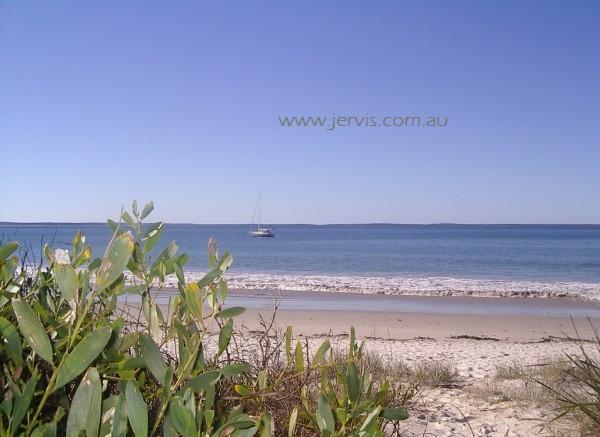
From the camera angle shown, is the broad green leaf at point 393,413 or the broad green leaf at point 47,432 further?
the broad green leaf at point 393,413

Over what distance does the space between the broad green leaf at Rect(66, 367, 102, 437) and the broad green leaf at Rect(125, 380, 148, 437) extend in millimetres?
51

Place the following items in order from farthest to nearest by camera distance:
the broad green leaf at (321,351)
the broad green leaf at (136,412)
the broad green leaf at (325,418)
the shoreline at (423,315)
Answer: the shoreline at (423,315), the broad green leaf at (321,351), the broad green leaf at (325,418), the broad green leaf at (136,412)

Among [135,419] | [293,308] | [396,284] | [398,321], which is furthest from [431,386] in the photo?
[396,284]

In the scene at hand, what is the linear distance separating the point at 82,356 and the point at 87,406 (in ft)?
0.24

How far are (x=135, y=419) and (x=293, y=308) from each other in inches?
562

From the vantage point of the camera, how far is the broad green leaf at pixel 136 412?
789mm

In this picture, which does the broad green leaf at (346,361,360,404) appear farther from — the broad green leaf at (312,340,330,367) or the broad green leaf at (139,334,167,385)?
the broad green leaf at (139,334,167,385)

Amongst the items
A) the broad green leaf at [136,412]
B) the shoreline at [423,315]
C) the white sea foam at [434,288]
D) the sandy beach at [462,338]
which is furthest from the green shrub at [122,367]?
the white sea foam at [434,288]

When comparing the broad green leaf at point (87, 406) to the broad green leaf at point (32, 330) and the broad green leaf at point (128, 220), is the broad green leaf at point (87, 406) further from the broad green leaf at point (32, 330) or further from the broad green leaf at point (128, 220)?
the broad green leaf at point (128, 220)

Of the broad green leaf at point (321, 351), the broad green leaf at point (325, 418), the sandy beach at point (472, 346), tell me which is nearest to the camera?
the broad green leaf at point (325, 418)

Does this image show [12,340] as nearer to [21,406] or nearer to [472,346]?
[21,406]

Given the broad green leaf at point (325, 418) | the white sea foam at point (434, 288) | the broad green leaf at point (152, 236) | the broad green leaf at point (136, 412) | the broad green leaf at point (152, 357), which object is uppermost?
the broad green leaf at point (152, 236)

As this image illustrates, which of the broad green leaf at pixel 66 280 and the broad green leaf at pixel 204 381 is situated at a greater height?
the broad green leaf at pixel 66 280

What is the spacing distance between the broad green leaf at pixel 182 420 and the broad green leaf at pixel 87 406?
0.37 feet
